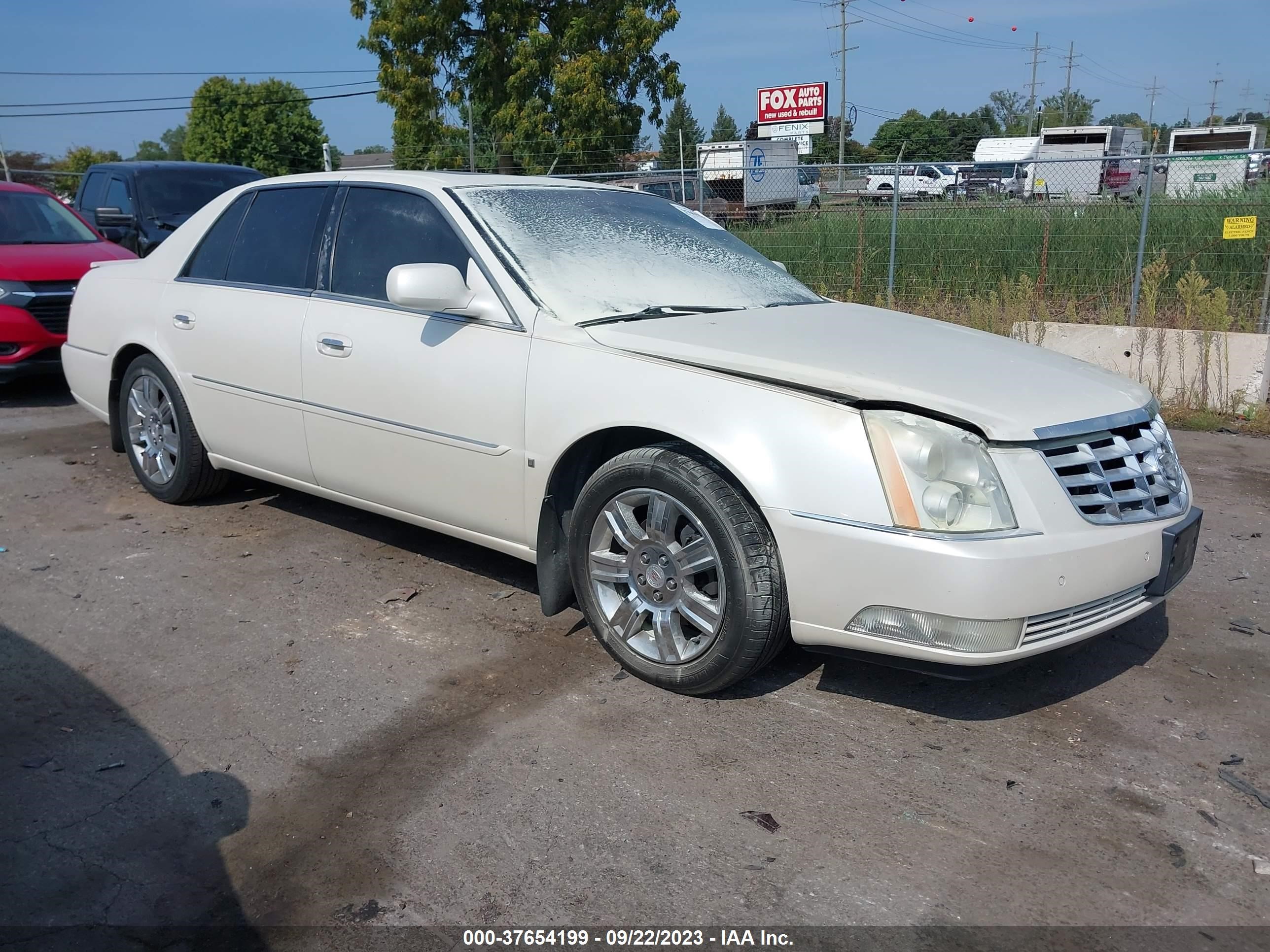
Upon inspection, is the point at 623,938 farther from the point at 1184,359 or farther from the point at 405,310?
the point at 1184,359

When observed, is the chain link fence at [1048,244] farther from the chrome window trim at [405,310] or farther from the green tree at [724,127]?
the green tree at [724,127]

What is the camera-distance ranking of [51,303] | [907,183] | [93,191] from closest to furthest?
1. [51,303]
2. [93,191]
3. [907,183]

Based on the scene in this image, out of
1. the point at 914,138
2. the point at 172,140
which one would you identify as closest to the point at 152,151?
the point at 172,140

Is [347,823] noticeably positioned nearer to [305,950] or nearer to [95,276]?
[305,950]

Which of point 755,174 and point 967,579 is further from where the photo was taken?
point 755,174

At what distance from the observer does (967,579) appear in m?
2.88

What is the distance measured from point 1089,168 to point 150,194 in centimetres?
1466

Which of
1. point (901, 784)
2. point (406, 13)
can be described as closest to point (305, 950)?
point (901, 784)

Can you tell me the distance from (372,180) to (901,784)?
126 inches

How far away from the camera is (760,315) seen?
4.08 m

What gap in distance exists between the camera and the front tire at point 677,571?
3.22m

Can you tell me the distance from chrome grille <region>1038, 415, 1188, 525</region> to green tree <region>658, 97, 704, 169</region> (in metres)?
24.1

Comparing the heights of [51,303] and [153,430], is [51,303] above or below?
above

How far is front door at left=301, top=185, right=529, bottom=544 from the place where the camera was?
386 centimetres
